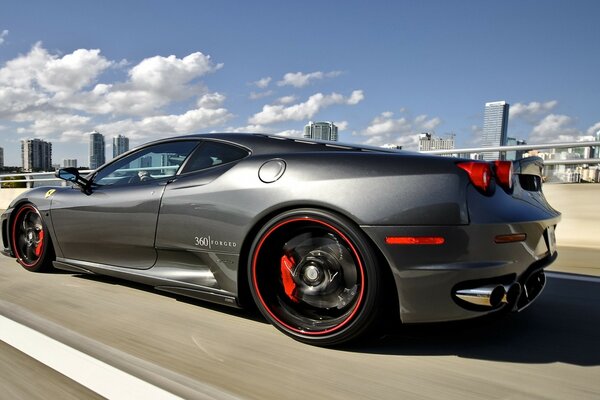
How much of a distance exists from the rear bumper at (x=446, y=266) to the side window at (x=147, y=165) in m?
1.63

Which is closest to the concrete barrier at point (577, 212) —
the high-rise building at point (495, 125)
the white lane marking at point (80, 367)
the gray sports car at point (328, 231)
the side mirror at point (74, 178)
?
the high-rise building at point (495, 125)

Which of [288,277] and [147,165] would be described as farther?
[147,165]

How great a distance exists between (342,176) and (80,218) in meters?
2.33

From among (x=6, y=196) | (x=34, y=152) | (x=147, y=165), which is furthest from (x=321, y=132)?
(x=34, y=152)

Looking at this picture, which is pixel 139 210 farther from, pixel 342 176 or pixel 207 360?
pixel 342 176

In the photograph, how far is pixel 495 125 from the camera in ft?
34.9

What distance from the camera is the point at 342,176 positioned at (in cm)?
245

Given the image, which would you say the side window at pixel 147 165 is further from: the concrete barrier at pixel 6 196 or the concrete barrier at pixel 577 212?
the concrete barrier at pixel 6 196

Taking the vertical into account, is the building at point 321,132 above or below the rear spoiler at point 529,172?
above

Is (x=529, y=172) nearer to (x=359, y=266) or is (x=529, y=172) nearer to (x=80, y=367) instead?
(x=359, y=266)

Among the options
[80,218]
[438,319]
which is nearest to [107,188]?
[80,218]

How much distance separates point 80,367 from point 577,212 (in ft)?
19.8

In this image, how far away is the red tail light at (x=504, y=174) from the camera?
2404mm

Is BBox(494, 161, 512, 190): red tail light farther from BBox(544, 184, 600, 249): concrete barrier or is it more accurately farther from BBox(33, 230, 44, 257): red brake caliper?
BBox(544, 184, 600, 249): concrete barrier
